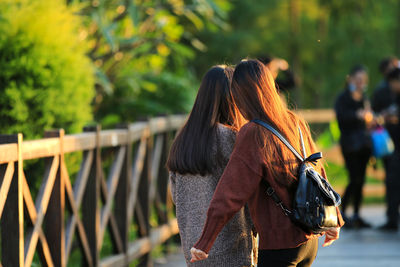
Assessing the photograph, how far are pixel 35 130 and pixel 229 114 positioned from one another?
7.39 ft

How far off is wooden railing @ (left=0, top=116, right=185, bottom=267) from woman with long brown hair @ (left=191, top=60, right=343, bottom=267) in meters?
0.97

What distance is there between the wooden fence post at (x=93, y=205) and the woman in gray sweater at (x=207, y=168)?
5.06ft

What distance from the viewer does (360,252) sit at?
804cm

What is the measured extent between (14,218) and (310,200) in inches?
56.7

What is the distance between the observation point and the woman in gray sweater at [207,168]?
12.4 feet

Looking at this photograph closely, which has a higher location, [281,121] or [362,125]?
[281,121]

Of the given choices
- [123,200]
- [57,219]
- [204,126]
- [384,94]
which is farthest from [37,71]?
[384,94]

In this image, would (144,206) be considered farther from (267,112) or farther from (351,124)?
(267,112)

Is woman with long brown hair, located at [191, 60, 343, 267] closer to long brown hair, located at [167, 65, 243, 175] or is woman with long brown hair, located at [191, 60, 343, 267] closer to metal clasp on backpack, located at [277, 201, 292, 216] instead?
metal clasp on backpack, located at [277, 201, 292, 216]

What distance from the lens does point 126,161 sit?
20.9 ft

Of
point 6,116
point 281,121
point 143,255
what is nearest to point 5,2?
point 6,116

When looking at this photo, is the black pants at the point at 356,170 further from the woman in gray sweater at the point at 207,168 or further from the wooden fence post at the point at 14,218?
the wooden fence post at the point at 14,218

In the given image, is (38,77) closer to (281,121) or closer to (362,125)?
(281,121)

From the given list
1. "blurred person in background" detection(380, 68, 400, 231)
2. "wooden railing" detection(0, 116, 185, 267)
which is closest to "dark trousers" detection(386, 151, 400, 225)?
"blurred person in background" detection(380, 68, 400, 231)
